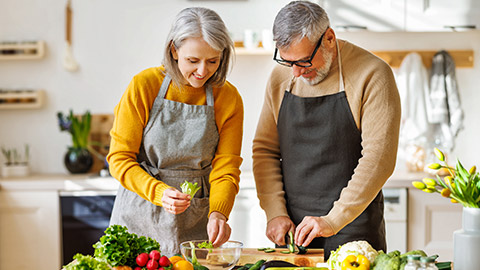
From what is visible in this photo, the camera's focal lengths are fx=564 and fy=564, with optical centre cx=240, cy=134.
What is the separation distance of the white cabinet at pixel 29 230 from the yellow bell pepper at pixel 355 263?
2440 millimetres

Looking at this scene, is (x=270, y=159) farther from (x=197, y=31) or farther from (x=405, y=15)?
(x=405, y=15)

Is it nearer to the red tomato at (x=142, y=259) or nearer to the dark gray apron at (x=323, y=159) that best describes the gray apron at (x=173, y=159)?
the dark gray apron at (x=323, y=159)

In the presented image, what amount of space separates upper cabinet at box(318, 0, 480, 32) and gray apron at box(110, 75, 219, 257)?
1.86 m

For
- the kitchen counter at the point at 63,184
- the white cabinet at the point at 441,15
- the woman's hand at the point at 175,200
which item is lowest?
the kitchen counter at the point at 63,184

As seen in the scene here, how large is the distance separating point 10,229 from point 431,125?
2.80 meters

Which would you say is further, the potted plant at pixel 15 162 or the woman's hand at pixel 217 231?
the potted plant at pixel 15 162

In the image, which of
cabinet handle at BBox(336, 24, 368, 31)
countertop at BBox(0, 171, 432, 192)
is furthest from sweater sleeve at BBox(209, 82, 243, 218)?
cabinet handle at BBox(336, 24, 368, 31)

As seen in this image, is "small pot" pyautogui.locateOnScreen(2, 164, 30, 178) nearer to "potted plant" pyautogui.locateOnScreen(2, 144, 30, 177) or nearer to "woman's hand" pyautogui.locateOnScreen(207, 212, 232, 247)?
"potted plant" pyautogui.locateOnScreen(2, 144, 30, 177)

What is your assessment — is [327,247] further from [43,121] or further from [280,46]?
[43,121]

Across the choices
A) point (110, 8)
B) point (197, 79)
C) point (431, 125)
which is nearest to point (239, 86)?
point (110, 8)

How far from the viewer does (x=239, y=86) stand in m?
3.92

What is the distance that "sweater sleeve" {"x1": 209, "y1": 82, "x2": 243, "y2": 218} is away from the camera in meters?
1.86

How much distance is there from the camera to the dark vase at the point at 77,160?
3688 millimetres

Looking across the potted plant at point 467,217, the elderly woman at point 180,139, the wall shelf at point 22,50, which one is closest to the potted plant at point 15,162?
the wall shelf at point 22,50
